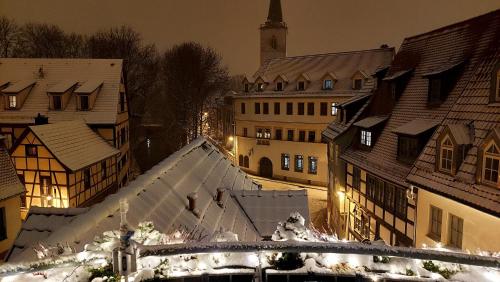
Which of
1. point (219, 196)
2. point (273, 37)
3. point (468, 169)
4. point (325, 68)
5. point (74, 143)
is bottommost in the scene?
point (219, 196)

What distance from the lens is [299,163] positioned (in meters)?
33.8

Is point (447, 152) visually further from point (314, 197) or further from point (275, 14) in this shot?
point (275, 14)

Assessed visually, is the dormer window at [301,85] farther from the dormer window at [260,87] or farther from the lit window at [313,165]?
the lit window at [313,165]

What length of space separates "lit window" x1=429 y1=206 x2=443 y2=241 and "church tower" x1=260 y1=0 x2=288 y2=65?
40165 mm

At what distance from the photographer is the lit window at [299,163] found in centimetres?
3366

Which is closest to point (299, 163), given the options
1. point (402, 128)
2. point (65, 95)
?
point (65, 95)

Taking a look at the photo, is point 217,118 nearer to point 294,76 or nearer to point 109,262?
point 294,76

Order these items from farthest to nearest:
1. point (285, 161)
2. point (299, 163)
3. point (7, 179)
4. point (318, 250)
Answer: point (285, 161) → point (299, 163) → point (7, 179) → point (318, 250)

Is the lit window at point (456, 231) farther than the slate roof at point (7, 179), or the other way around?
the slate roof at point (7, 179)

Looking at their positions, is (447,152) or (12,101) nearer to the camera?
(447,152)

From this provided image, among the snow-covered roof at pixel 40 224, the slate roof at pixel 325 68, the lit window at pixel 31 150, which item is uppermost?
the slate roof at pixel 325 68

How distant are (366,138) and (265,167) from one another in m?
20.3

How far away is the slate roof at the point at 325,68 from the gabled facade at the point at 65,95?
47.7 feet

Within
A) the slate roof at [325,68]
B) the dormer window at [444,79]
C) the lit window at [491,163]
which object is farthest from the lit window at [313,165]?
the lit window at [491,163]
